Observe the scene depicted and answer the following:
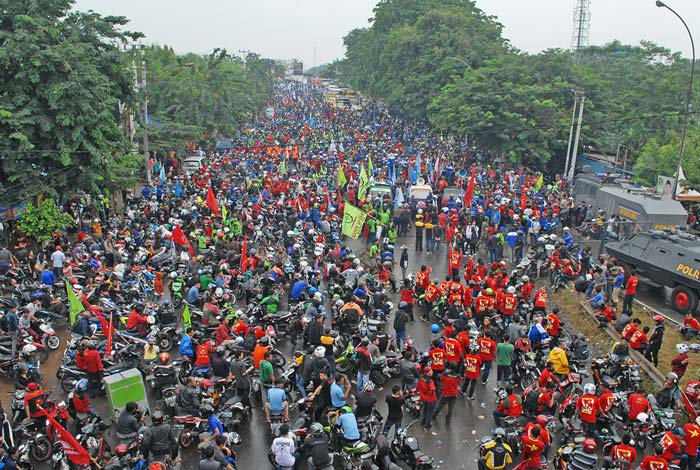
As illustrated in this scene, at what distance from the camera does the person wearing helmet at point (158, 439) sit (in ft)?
27.0

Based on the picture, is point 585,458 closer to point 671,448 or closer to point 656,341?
point 671,448

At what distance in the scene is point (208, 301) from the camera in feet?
42.9

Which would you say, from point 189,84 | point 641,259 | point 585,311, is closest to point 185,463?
→ point 585,311

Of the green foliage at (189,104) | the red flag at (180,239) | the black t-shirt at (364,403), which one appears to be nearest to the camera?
the black t-shirt at (364,403)

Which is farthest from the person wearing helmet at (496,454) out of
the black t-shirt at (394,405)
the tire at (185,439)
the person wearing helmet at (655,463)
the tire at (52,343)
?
the tire at (52,343)

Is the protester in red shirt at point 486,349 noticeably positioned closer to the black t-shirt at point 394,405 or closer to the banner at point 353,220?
the black t-shirt at point 394,405

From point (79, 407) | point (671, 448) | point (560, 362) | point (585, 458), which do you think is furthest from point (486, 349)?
point (79, 407)

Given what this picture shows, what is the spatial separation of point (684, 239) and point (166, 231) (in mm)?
15775

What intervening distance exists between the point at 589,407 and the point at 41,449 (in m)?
8.77

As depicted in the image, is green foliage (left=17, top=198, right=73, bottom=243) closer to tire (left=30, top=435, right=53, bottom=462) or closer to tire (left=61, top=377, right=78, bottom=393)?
tire (left=61, top=377, right=78, bottom=393)

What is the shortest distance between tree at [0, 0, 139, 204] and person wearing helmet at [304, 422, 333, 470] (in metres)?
13.6

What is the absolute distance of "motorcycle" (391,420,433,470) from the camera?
27.9 feet

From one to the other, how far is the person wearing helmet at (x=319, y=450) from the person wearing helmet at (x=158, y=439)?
80.9 inches

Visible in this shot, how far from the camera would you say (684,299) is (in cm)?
1513
